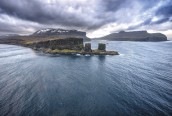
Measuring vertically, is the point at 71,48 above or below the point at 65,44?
below

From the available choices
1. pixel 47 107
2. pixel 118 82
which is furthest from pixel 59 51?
pixel 47 107

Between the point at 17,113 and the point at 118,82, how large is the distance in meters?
35.0

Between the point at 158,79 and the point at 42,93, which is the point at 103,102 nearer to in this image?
the point at 42,93

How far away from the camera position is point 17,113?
87.0ft

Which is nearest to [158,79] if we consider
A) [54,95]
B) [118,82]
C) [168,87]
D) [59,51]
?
[168,87]

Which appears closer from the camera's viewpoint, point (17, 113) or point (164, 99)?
point (17, 113)

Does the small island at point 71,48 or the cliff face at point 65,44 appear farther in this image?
the cliff face at point 65,44

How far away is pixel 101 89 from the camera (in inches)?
1618

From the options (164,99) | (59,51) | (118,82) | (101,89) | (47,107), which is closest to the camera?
(47,107)

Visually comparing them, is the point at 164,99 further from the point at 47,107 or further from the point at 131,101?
the point at 47,107

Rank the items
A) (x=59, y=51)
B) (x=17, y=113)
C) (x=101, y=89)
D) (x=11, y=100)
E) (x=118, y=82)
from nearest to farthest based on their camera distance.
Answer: (x=17, y=113), (x=11, y=100), (x=101, y=89), (x=118, y=82), (x=59, y=51)

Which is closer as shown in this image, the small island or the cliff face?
the small island

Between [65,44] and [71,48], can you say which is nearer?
[71,48]

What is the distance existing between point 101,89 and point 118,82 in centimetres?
972
